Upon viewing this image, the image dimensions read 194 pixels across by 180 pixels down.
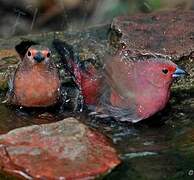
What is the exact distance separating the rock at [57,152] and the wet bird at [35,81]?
2.98 feet

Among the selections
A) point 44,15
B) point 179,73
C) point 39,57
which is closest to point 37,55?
point 39,57

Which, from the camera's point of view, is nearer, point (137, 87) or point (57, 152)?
point (57, 152)

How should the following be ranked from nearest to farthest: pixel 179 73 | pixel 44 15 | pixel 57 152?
pixel 57 152
pixel 179 73
pixel 44 15

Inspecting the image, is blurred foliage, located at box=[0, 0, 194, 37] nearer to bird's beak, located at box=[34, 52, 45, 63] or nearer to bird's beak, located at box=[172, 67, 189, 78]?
bird's beak, located at box=[34, 52, 45, 63]

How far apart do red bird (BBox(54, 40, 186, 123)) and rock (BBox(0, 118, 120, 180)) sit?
66 centimetres

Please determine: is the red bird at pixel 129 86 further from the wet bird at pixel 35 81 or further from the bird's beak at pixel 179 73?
the wet bird at pixel 35 81

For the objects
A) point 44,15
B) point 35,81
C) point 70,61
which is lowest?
point 44,15

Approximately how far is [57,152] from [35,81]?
1.42m

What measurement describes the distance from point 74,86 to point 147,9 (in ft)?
8.05

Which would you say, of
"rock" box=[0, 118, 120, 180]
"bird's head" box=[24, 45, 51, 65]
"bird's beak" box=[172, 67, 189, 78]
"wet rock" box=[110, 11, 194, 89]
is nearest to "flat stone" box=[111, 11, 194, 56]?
"wet rock" box=[110, 11, 194, 89]

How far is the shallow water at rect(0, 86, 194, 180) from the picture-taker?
454 cm

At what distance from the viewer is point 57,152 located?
455 cm

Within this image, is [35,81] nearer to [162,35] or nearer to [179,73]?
[179,73]

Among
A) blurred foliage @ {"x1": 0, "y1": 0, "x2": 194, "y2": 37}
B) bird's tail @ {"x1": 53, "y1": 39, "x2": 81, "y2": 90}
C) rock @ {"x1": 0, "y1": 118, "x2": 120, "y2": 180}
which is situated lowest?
blurred foliage @ {"x1": 0, "y1": 0, "x2": 194, "y2": 37}
